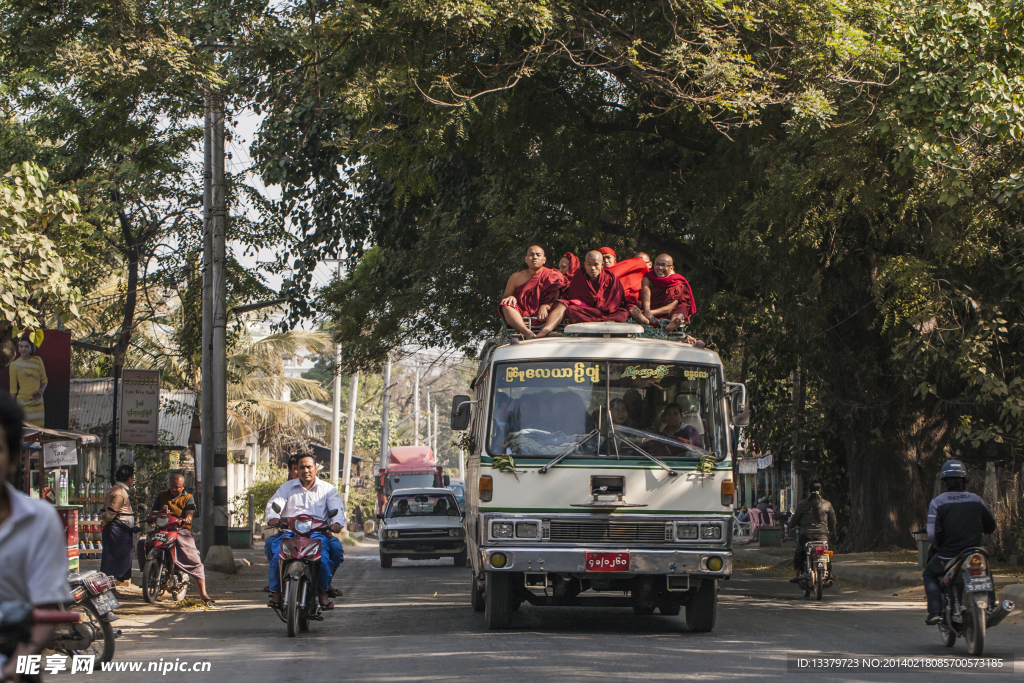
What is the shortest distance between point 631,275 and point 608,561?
3.93 meters

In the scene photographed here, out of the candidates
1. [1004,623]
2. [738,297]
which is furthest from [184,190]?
[1004,623]

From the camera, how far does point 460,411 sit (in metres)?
11.5

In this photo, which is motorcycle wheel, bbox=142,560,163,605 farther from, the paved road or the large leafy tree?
the large leafy tree

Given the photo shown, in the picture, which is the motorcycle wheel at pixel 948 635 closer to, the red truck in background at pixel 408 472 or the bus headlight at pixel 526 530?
the bus headlight at pixel 526 530

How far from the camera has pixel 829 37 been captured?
12742 mm

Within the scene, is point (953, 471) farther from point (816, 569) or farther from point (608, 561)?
point (816, 569)

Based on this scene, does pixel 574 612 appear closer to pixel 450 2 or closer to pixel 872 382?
pixel 450 2

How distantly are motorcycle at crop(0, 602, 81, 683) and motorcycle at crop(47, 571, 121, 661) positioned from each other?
492 cm

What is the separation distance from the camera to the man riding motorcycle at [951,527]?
9.30m

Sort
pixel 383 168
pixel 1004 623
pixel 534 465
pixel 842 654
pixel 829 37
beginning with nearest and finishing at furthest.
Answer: pixel 842 654, pixel 534 465, pixel 1004 623, pixel 829 37, pixel 383 168

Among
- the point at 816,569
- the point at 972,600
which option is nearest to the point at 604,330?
the point at 972,600

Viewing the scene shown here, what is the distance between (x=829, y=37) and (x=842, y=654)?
285 inches

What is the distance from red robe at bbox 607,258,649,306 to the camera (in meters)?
12.3

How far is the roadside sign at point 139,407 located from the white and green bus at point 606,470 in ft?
29.2
